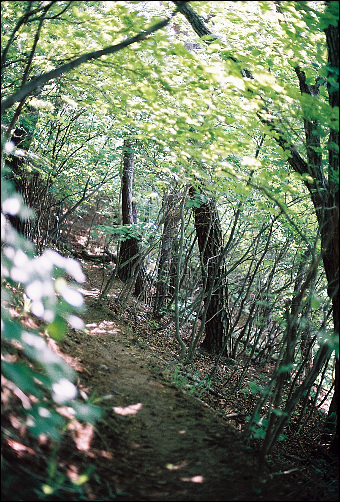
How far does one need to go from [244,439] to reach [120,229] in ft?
11.5

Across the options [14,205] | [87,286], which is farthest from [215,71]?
[87,286]

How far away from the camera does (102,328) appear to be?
6.11 m

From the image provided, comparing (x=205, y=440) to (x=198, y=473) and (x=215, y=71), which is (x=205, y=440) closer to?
(x=198, y=473)

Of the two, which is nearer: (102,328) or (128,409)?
(128,409)

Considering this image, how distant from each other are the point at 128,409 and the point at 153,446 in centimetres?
51

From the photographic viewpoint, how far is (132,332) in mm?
6641

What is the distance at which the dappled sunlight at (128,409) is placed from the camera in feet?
11.7

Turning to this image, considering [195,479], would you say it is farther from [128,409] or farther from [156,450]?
[128,409]

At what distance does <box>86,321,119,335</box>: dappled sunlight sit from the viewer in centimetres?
577

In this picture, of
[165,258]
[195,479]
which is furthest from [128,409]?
[165,258]

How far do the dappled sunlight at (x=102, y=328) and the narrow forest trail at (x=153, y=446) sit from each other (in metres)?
0.96

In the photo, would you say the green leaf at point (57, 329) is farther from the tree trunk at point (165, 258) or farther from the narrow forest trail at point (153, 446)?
the tree trunk at point (165, 258)

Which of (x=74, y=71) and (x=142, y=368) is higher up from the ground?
(x=74, y=71)

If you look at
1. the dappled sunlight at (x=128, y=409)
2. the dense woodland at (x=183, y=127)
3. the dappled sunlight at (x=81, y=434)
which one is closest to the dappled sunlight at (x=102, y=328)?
the dense woodland at (x=183, y=127)
